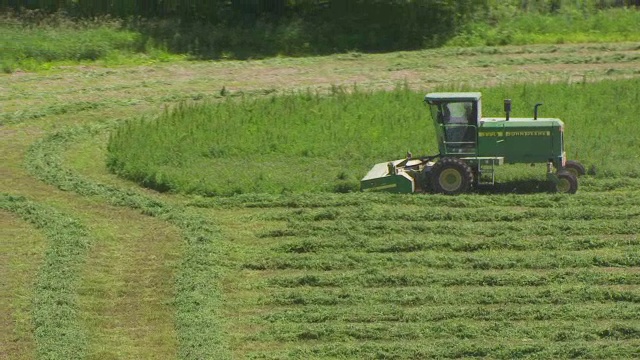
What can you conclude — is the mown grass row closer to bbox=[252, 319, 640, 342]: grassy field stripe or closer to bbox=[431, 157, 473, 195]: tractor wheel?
bbox=[252, 319, 640, 342]: grassy field stripe

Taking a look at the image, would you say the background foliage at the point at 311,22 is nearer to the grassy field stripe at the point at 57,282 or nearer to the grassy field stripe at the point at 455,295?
the grassy field stripe at the point at 57,282

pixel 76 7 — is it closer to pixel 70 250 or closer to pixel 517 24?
pixel 517 24

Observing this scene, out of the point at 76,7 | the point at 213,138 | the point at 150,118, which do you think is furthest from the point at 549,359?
the point at 76,7

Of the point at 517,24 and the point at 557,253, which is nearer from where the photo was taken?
the point at 557,253

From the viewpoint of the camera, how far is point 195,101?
30969mm

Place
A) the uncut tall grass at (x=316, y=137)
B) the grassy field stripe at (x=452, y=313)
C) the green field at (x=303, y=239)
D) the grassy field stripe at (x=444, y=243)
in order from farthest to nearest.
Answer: the uncut tall grass at (x=316, y=137), the grassy field stripe at (x=444, y=243), the grassy field stripe at (x=452, y=313), the green field at (x=303, y=239)

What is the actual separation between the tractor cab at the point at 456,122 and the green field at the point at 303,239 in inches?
38.8

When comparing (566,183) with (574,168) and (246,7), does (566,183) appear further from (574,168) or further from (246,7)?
(246,7)

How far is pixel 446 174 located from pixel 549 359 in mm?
7566

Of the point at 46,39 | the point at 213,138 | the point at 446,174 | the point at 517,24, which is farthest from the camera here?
the point at 517,24

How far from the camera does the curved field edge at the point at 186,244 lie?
1596cm

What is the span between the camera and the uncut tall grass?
78.0 feet

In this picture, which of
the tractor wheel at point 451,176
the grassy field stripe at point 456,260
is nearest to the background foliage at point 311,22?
the tractor wheel at point 451,176

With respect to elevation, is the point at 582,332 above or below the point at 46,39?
below
